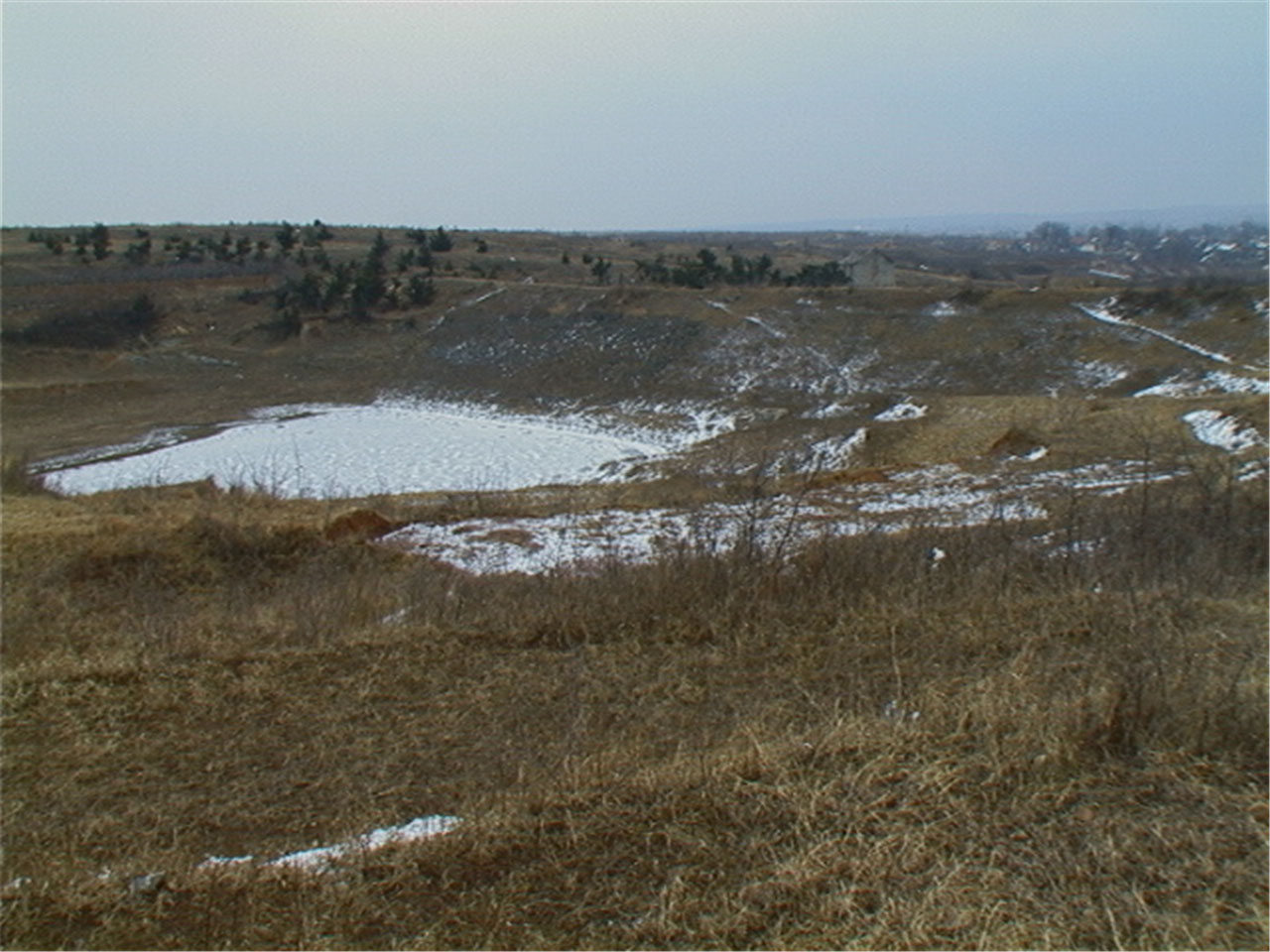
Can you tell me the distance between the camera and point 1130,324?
35938 millimetres

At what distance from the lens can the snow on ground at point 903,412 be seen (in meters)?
26.8

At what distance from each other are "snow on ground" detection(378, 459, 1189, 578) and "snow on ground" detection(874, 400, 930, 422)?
30.9ft

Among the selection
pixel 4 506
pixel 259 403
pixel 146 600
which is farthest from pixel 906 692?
pixel 259 403

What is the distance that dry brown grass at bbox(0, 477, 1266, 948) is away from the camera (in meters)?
3.02

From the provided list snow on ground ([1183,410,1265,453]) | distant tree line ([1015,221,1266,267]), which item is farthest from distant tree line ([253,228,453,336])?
distant tree line ([1015,221,1266,267])

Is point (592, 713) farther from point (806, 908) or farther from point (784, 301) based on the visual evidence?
point (784, 301)

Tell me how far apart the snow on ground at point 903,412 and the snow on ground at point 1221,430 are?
278 inches

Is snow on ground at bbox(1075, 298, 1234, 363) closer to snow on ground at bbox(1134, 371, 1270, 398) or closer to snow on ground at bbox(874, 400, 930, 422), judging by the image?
snow on ground at bbox(1134, 371, 1270, 398)

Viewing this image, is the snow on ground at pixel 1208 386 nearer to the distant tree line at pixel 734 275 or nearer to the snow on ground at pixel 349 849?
the distant tree line at pixel 734 275

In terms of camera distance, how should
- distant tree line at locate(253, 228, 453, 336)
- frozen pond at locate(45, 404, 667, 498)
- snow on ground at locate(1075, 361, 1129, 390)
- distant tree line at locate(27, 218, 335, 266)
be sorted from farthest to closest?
1. distant tree line at locate(27, 218, 335, 266)
2. distant tree line at locate(253, 228, 453, 336)
3. snow on ground at locate(1075, 361, 1129, 390)
4. frozen pond at locate(45, 404, 667, 498)

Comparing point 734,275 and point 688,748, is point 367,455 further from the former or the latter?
point 734,275

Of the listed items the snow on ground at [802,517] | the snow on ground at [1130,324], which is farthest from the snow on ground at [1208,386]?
the snow on ground at [802,517]

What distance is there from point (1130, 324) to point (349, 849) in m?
38.2

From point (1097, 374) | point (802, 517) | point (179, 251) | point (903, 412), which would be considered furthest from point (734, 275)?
point (802, 517)
